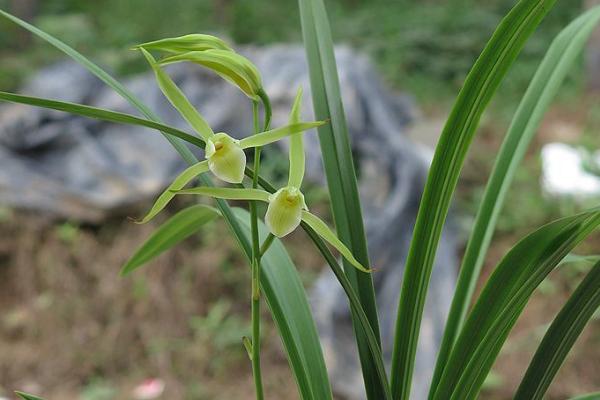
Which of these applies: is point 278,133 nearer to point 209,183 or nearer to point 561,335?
point 209,183

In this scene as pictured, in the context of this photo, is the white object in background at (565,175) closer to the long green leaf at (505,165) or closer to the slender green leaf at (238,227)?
the long green leaf at (505,165)

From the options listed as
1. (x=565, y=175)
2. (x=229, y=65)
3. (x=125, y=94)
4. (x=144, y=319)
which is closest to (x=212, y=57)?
(x=229, y=65)

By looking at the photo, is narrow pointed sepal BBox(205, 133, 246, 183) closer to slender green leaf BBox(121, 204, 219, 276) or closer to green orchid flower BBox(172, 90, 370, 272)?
green orchid flower BBox(172, 90, 370, 272)

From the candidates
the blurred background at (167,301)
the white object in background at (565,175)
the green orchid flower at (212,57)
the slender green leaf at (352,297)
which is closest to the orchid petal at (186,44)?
the green orchid flower at (212,57)

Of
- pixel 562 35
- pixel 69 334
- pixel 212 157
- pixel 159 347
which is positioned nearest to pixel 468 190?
pixel 159 347

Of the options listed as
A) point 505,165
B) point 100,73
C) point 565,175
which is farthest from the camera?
point 565,175

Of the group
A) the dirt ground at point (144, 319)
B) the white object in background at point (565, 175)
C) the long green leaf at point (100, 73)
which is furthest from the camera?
the white object in background at point (565, 175)

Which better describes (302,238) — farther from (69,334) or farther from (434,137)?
(434,137)
